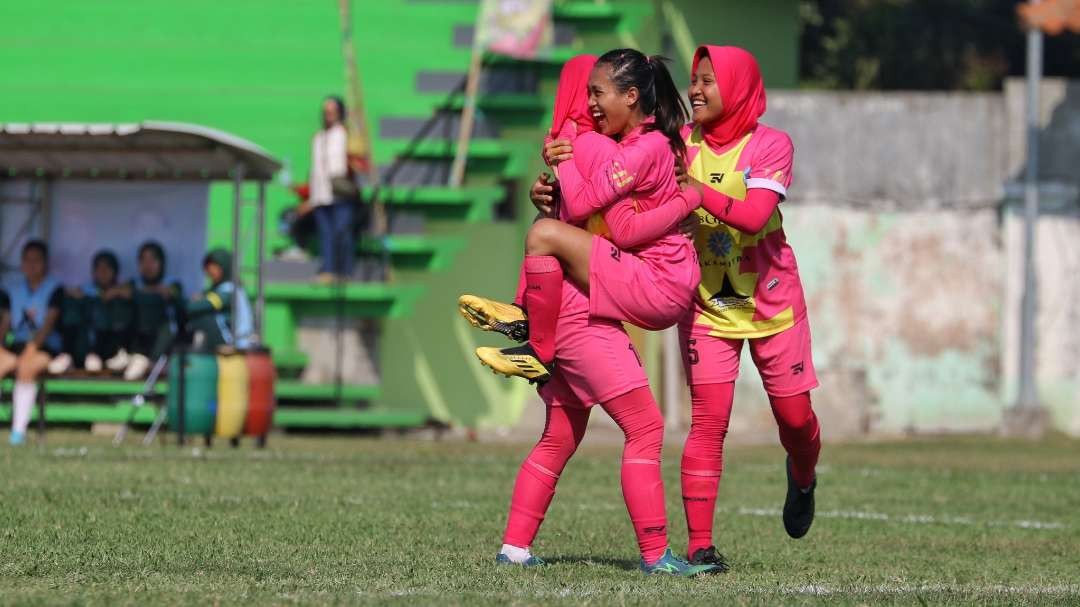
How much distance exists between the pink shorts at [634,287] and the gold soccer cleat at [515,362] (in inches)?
10.9

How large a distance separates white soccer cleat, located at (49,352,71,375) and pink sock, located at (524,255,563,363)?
1144 centimetres

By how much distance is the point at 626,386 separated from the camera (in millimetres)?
7539

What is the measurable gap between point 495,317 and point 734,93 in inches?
52.4

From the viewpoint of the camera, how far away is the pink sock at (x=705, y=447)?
26.3 feet

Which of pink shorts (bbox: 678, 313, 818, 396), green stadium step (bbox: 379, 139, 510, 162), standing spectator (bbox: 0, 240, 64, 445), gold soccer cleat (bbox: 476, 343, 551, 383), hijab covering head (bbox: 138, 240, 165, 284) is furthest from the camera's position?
green stadium step (bbox: 379, 139, 510, 162)

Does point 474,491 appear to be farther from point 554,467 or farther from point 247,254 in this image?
point 247,254

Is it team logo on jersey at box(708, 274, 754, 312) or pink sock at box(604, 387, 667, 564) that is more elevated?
team logo on jersey at box(708, 274, 754, 312)

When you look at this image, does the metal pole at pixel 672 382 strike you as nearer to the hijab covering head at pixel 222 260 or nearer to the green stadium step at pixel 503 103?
the green stadium step at pixel 503 103

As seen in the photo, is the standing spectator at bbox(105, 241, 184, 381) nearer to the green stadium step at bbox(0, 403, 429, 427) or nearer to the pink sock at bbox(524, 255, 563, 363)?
the green stadium step at bbox(0, 403, 429, 427)

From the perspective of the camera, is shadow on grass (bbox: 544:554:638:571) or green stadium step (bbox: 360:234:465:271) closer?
shadow on grass (bbox: 544:554:638:571)

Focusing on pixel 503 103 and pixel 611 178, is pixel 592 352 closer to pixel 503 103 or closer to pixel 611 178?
pixel 611 178

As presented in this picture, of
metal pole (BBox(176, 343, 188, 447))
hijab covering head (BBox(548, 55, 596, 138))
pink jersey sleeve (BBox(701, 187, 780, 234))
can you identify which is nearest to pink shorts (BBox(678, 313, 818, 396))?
pink jersey sleeve (BBox(701, 187, 780, 234))

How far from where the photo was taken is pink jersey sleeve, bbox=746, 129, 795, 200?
7.93 metres

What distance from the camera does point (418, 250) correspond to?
21078 mm
